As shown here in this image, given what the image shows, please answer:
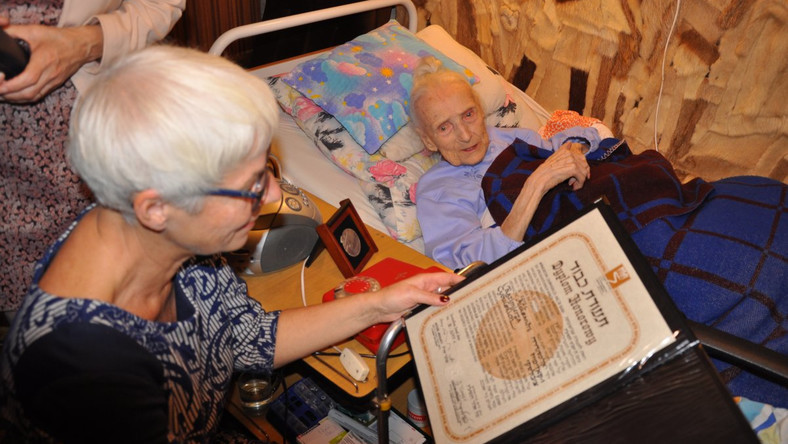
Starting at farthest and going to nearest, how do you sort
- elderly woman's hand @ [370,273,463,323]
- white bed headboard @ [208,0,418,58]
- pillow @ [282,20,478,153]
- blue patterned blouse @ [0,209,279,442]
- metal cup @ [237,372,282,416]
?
pillow @ [282,20,478,153]
white bed headboard @ [208,0,418,58]
metal cup @ [237,372,282,416]
elderly woman's hand @ [370,273,463,323]
blue patterned blouse @ [0,209,279,442]

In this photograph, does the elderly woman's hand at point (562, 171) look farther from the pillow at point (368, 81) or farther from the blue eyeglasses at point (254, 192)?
the blue eyeglasses at point (254, 192)

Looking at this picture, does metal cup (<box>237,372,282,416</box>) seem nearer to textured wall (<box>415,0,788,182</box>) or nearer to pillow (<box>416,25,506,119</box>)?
pillow (<box>416,25,506,119</box>)

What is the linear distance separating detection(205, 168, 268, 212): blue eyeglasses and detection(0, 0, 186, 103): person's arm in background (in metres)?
0.60

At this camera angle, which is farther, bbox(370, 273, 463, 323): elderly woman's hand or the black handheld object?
bbox(370, 273, 463, 323): elderly woman's hand

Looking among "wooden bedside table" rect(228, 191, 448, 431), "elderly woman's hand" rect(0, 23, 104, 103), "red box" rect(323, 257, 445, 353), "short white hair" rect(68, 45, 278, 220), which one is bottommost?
"wooden bedside table" rect(228, 191, 448, 431)

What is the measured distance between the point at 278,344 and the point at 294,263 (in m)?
0.44

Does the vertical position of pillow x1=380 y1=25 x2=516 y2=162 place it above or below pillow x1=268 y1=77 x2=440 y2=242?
above

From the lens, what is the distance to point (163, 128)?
3.16 ft

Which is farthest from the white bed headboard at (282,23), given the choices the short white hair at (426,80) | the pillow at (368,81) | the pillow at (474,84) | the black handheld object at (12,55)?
the black handheld object at (12,55)

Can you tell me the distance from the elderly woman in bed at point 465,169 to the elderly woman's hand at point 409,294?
0.46 meters

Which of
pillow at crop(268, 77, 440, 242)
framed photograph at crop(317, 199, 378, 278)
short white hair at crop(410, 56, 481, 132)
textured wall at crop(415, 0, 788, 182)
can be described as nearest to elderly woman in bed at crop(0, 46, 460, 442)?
framed photograph at crop(317, 199, 378, 278)

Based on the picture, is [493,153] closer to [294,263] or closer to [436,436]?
[294,263]

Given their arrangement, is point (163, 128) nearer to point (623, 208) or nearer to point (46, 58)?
point (46, 58)

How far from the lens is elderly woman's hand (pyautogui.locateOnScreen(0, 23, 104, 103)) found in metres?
1.31
